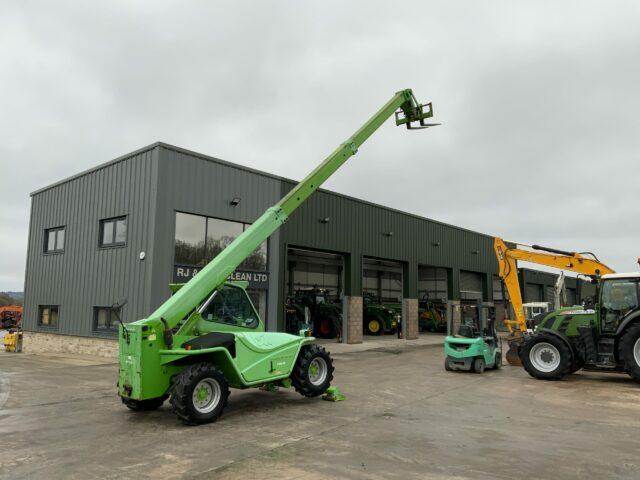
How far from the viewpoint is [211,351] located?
24.8 feet

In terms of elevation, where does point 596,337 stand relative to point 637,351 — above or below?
above

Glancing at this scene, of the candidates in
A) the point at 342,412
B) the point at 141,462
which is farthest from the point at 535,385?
the point at 141,462

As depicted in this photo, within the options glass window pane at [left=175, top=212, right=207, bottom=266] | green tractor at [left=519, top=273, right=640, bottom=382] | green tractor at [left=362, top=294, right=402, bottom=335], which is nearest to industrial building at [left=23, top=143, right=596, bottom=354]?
glass window pane at [left=175, top=212, right=207, bottom=266]

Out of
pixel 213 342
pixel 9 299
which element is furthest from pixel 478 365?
pixel 9 299

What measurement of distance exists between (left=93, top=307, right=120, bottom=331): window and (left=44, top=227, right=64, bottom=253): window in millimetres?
3823

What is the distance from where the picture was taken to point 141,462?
570 cm

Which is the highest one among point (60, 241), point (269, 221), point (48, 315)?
point (60, 241)

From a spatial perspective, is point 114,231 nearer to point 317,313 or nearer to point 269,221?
point 269,221

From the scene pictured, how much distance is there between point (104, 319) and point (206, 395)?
10858 millimetres

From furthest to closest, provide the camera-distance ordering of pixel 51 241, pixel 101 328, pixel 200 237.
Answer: pixel 51 241 < pixel 101 328 < pixel 200 237

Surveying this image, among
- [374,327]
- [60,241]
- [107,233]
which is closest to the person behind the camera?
[107,233]

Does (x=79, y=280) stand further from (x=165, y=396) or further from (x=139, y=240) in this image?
(x=165, y=396)

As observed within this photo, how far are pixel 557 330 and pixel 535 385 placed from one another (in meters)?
1.94

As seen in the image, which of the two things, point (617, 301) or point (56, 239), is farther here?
point (56, 239)
